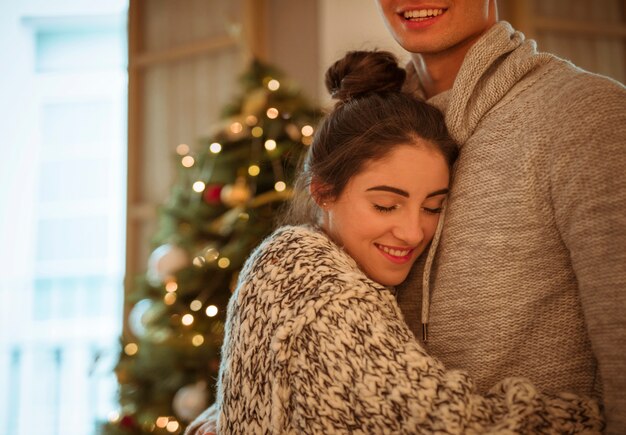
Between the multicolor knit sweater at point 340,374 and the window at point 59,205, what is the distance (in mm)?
3554

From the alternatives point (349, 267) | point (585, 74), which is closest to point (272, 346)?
point (349, 267)

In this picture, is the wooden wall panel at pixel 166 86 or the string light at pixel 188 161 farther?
the wooden wall panel at pixel 166 86

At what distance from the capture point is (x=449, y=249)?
1.12 meters

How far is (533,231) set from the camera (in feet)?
3.24

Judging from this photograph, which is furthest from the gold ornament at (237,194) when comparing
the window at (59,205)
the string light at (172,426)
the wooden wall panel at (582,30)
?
the window at (59,205)

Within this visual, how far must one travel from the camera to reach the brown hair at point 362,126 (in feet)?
3.87

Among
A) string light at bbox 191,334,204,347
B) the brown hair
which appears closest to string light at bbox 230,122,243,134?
string light at bbox 191,334,204,347

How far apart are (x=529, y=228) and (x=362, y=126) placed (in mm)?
409

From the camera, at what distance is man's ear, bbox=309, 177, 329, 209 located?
1.27 meters

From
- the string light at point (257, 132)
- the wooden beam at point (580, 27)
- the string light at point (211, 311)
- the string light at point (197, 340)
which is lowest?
the string light at point (197, 340)

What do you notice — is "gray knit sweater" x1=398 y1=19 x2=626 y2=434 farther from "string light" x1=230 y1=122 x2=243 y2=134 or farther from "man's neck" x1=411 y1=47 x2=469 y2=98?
"string light" x1=230 y1=122 x2=243 y2=134

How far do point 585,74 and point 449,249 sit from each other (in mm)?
392

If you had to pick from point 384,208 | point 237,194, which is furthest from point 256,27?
point 384,208

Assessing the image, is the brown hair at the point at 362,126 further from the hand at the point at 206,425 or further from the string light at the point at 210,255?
the string light at the point at 210,255
